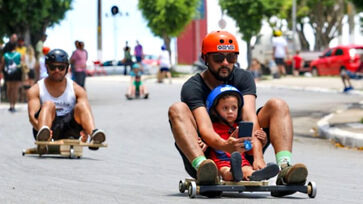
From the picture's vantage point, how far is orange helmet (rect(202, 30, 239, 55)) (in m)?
9.59

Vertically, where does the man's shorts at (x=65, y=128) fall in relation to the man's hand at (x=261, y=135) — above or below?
below

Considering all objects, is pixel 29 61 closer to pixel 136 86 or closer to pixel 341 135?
pixel 136 86

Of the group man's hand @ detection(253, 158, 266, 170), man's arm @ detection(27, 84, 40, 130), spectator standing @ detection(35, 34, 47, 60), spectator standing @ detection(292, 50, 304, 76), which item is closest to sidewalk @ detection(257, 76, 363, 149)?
man's arm @ detection(27, 84, 40, 130)

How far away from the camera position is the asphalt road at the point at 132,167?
9.37 metres

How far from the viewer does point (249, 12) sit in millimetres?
63406

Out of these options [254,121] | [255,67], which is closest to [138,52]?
[255,67]

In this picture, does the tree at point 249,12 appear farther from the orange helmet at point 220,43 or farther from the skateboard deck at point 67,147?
the orange helmet at point 220,43

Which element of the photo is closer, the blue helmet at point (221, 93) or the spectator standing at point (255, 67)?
the blue helmet at point (221, 93)

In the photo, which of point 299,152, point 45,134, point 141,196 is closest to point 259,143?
point 141,196

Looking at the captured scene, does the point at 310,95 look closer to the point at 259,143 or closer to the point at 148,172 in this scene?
the point at 148,172

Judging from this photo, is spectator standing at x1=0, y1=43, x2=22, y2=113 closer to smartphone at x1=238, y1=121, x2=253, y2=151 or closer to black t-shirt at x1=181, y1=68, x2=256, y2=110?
black t-shirt at x1=181, y1=68, x2=256, y2=110

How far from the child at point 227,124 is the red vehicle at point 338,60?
117ft

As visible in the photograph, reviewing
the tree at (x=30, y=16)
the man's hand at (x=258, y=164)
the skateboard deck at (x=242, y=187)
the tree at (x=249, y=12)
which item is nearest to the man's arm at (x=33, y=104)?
the man's hand at (x=258, y=164)

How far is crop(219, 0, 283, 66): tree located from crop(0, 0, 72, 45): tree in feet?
93.1
